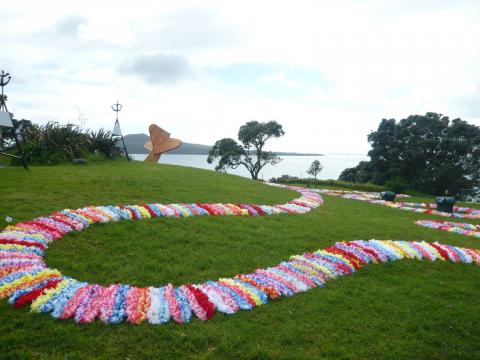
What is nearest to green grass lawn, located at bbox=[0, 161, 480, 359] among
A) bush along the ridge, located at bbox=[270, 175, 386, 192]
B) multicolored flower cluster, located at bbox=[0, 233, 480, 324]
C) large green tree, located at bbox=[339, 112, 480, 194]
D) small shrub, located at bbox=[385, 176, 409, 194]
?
multicolored flower cluster, located at bbox=[0, 233, 480, 324]

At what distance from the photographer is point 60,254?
715 cm

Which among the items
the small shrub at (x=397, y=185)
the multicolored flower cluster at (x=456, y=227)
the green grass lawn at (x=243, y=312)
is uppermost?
the small shrub at (x=397, y=185)

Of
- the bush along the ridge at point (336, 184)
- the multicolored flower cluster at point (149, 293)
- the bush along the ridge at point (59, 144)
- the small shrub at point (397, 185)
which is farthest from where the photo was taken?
the bush along the ridge at point (336, 184)

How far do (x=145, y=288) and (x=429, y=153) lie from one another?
A: 40.2 metres

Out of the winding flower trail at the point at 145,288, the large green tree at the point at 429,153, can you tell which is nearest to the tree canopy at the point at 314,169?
the large green tree at the point at 429,153

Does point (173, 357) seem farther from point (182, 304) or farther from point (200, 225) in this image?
point (200, 225)

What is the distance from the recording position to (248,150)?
5247 cm

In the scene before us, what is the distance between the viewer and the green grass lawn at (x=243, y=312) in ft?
15.8

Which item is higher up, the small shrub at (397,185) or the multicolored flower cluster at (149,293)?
the small shrub at (397,185)

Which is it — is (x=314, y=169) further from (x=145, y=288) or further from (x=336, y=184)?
(x=145, y=288)

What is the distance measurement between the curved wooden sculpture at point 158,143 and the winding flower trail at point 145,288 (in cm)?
1917

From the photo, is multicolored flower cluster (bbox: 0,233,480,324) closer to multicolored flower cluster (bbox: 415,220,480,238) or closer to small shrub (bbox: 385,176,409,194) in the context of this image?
multicolored flower cluster (bbox: 415,220,480,238)

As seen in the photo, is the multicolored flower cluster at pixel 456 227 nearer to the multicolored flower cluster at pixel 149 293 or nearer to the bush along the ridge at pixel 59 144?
the multicolored flower cluster at pixel 149 293

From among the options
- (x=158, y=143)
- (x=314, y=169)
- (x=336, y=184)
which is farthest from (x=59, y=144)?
(x=314, y=169)
